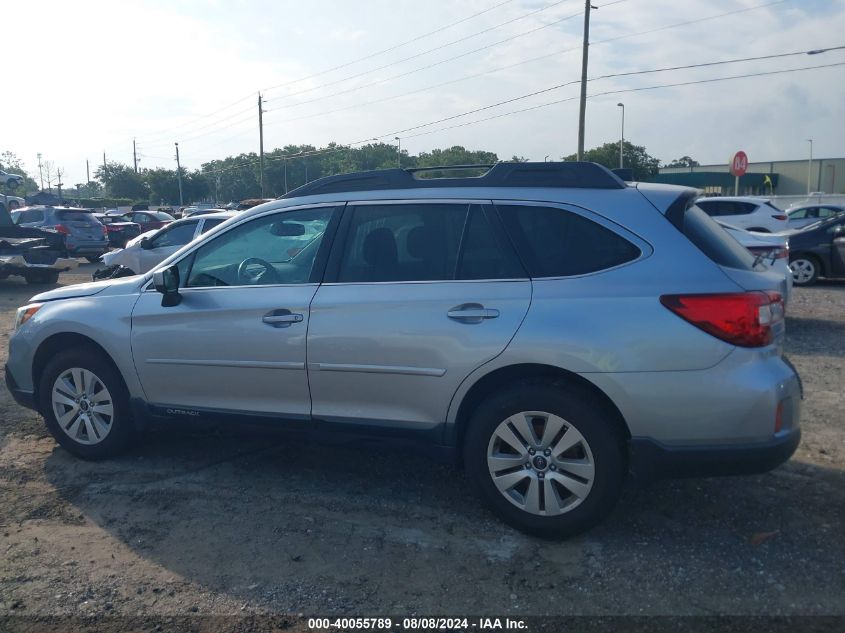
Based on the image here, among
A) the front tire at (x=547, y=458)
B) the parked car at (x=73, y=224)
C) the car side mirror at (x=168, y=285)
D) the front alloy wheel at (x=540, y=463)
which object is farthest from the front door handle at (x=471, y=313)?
the parked car at (x=73, y=224)

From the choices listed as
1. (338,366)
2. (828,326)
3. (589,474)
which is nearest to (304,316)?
(338,366)

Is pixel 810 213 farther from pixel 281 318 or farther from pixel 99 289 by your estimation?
pixel 99 289

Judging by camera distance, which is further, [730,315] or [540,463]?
[540,463]

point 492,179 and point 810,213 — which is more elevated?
point 492,179

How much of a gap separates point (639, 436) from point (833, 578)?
1.08 m

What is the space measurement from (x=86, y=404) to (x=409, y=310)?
2.54m

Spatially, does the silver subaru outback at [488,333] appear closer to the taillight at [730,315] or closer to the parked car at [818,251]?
the taillight at [730,315]

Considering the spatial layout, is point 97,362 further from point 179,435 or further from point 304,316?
point 304,316

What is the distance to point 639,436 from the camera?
12.7ft

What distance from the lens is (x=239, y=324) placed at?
476cm

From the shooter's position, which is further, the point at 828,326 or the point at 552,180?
the point at 828,326

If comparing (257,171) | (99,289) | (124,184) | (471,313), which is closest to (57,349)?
(99,289)

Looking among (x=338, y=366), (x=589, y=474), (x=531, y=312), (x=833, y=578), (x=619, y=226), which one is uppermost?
(x=619, y=226)

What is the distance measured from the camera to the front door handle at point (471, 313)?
4.11 m
